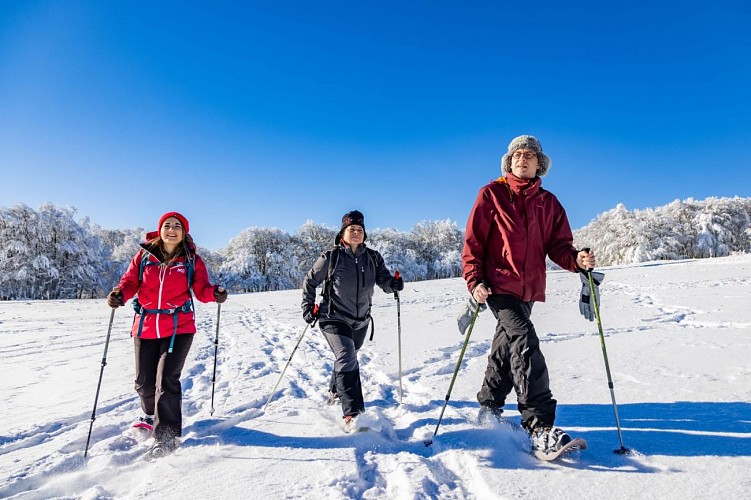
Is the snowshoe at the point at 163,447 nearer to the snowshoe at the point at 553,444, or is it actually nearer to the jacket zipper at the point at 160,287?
Result: the jacket zipper at the point at 160,287

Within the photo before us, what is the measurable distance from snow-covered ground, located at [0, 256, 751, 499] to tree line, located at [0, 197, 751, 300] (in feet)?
129

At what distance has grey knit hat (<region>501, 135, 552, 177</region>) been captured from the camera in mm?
3339

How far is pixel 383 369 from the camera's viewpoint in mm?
5590

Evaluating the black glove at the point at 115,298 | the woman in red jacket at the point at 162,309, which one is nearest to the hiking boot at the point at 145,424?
the woman in red jacket at the point at 162,309

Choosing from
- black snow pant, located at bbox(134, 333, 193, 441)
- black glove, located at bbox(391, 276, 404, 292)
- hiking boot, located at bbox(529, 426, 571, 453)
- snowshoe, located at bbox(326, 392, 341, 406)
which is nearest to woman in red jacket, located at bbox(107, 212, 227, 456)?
black snow pant, located at bbox(134, 333, 193, 441)

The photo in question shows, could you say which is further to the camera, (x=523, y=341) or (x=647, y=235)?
(x=647, y=235)

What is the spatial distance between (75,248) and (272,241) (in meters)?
24.5

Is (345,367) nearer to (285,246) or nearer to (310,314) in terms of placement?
(310,314)

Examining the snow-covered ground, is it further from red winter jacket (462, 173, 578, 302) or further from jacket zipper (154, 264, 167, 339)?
red winter jacket (462, 173, 578, 302)

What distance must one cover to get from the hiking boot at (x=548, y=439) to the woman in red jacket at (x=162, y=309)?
2774 mm

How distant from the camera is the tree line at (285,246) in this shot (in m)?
36.4

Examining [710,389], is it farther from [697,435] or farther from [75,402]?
[75,402]

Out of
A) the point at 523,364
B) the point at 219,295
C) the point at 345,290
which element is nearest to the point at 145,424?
the point at 219,295

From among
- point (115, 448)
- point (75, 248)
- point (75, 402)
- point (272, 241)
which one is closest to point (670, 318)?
point (115, 448)
